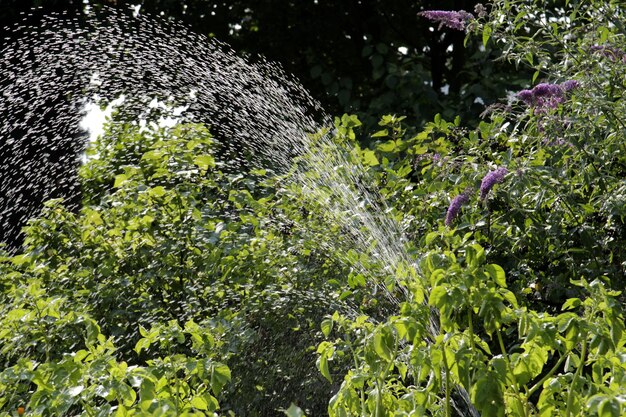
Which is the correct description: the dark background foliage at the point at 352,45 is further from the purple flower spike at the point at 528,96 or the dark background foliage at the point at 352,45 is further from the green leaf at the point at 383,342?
the green leaf at the point at 383,342

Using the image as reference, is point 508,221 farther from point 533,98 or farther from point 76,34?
point 76,34

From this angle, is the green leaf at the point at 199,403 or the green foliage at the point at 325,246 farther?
the green foliage at the point at 325,246

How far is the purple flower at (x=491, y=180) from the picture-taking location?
2.97 meters

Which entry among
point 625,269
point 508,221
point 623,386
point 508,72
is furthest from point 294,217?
point 508,72

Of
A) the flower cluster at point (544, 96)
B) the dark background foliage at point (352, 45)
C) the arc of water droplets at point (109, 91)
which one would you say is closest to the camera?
the flower cluster at point (544, 96)

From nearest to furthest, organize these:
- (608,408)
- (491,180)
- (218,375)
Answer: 1. (608,408)
2. (218,375)
3. (491,180)

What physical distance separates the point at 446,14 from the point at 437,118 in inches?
22.6

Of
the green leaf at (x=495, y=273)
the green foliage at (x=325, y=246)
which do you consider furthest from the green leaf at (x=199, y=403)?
the green leaf at (x=495, y=273)

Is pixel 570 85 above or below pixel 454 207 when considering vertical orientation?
above

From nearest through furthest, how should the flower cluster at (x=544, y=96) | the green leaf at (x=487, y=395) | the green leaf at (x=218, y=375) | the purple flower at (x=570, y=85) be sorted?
the green leaf at (x=487, y=395), the green leaf at (x=218, y=375), the purple flower at (x=570, y=85), the flower cluster at (x=544, y=96)

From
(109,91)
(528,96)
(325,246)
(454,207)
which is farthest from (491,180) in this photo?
(109,91)

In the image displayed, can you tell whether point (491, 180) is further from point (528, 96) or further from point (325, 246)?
point (325, 246)

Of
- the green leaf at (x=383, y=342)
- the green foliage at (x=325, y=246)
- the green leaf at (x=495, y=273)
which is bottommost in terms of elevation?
the green foliage at (x=325, y=246)

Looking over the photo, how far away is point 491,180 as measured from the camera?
9.78 feet
